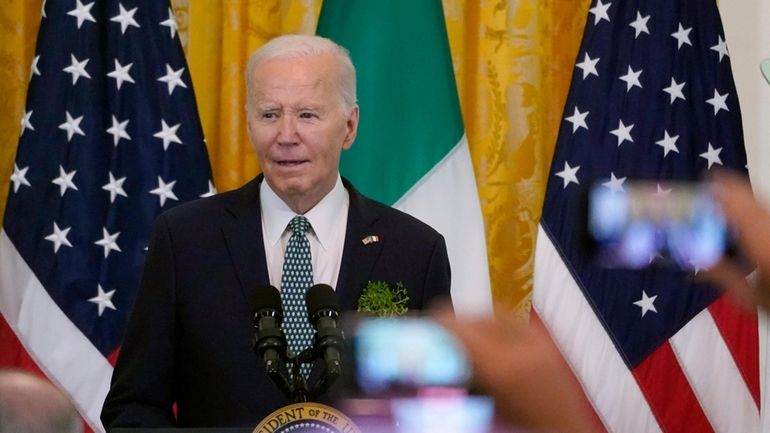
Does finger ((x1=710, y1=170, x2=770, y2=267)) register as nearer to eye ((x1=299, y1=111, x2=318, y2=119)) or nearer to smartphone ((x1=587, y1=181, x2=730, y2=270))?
smartphone ((x1=587, y1=181, x2=730, y2=270))

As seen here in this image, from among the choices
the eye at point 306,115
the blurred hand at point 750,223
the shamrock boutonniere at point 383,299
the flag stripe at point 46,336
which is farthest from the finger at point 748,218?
the flag stripe at point 46,336

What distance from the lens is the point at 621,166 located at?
4277 mm

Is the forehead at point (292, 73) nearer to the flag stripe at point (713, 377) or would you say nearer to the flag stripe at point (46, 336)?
the flag stripe at point (46, 336)

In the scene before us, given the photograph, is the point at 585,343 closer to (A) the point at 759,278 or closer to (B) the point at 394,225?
(B) the point at 394,225

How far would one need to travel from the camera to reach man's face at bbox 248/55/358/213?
284 cm

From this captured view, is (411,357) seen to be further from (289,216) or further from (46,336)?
(46,336)

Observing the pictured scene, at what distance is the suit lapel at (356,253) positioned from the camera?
109 inches

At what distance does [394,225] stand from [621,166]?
1578 millimetres

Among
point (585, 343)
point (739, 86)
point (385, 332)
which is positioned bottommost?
point (585, 343)

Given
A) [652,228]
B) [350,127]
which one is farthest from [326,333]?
[350,127]

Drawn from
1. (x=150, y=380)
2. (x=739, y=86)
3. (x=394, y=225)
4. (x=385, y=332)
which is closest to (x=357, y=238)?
(x=394, y=225)

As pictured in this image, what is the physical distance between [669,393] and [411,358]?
343 centimetres

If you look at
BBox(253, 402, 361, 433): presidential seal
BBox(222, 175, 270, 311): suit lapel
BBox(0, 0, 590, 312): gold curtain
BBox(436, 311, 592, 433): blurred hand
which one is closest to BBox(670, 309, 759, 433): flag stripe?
BBox(0, 0, 590, 312): gold curtain

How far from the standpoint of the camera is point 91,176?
4.16 m
